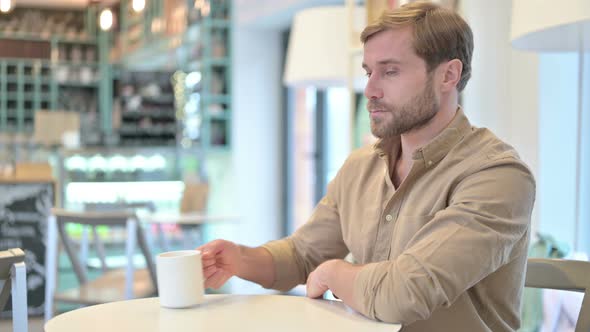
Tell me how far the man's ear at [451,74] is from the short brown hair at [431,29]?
1 cm

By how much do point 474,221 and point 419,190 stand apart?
209mm

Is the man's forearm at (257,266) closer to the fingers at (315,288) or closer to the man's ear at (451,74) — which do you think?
the fingers at (315,288)

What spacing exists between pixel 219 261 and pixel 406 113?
0.55 m

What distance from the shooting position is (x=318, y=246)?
1812mm

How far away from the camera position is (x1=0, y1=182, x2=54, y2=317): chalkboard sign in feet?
15.8

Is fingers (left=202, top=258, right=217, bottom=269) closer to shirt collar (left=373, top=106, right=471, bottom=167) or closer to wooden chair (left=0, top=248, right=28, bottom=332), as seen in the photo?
wooden chair (left=0, top=248, right=28, bottom=332)

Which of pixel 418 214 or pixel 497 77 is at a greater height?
pixel 497 77

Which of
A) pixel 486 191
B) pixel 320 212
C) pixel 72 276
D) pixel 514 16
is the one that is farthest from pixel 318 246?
pixel 72 276

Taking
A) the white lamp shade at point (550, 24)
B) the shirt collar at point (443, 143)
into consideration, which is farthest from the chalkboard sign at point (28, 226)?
the shirt collar at point (443, 143)

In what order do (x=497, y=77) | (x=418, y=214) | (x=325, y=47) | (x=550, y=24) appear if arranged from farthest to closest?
1. (x=325, y=47)
2. (x=497, y=77)
3. (x=550, y=24)
4. (x=418, y=214)

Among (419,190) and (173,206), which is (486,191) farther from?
(173,206)

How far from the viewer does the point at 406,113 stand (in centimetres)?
156

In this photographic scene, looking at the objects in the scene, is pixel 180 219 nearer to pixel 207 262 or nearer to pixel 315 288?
pixel 207 262

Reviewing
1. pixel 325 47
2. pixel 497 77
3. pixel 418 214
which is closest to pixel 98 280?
pixel 325 47
